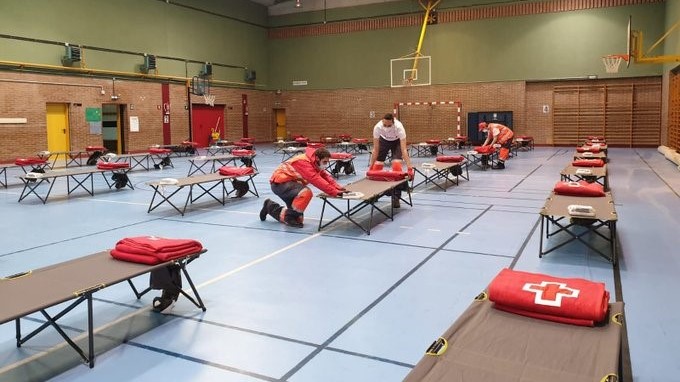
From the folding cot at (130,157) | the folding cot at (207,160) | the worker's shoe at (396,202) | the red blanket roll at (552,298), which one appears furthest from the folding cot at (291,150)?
the red blanket roll at (552,298)

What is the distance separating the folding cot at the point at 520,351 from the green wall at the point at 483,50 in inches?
985

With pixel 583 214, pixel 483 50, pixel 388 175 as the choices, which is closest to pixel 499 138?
pixel 388 175

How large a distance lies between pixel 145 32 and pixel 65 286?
911 inches

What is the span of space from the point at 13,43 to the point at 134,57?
532 centimetres

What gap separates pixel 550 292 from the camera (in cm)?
310

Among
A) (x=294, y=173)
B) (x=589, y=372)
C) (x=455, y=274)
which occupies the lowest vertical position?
(x=455, y=274)

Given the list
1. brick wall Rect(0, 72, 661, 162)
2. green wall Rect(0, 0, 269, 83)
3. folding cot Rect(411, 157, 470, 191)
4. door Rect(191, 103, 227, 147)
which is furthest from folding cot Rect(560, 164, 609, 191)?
door Rect(191, 103, 227, 147)

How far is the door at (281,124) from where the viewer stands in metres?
33.6

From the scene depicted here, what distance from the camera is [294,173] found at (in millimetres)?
8289

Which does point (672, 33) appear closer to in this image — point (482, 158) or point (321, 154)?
point (482, 158)

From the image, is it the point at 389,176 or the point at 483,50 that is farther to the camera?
the point at 483,50

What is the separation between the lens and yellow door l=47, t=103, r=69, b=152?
21.2 meters

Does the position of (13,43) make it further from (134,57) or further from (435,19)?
(435,19)

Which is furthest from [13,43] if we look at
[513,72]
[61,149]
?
[513,72]
